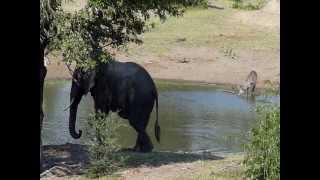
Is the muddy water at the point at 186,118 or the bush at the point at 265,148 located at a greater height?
the bush at the point at 265,148

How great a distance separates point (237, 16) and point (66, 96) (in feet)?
29.0

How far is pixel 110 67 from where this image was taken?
409 inches

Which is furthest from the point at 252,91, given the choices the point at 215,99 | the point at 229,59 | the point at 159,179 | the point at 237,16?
the point at 159,179

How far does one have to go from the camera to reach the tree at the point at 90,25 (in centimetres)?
682

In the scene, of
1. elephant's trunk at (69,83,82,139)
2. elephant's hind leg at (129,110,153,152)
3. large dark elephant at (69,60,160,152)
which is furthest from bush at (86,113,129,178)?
large dark elephant at (69,60,160,152)

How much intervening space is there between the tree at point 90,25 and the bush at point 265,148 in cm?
158

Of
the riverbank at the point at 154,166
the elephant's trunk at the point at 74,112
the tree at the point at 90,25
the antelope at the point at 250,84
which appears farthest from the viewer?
the antelope at the point at 250,84

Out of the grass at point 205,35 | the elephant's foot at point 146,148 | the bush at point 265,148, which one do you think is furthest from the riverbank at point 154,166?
the grass at point 205,35

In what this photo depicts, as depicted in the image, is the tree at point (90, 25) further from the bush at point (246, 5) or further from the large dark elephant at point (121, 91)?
the large dark elephant at point (121, 91)

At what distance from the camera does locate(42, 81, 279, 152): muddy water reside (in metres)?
10.5

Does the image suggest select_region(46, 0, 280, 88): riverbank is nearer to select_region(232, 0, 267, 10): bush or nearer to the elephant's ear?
select_region(232, 0, 267, 10): bush

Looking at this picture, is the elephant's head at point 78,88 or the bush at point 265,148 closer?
the bush at point 265,148

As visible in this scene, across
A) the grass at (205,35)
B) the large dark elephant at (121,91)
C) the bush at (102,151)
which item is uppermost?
the grass at (205,35)

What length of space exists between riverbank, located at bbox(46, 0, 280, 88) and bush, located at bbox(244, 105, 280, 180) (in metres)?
11.1
